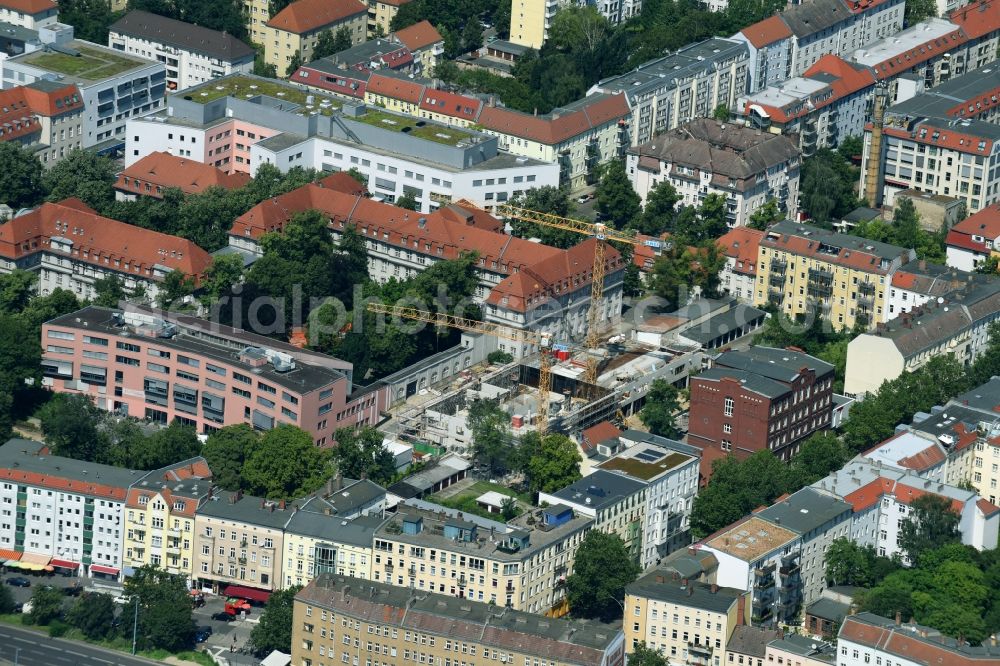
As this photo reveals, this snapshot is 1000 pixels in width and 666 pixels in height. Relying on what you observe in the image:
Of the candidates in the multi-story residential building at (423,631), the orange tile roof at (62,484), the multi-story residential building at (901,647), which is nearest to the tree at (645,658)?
the multi-story residential building at (423,631)

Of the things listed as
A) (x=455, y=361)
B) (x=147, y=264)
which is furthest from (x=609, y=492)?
(x=147, y=264)

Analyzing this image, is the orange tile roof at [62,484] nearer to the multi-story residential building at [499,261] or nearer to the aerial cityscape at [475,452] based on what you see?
the aerial cityscape at [475,452]

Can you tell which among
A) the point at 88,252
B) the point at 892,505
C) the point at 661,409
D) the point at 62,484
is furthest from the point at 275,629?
the point at 88,252

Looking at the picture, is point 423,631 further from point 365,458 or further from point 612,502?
point 365,458

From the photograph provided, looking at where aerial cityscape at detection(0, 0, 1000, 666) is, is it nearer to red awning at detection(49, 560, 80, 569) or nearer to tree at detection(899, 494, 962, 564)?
tree at detection(899, 494, 962, 564)

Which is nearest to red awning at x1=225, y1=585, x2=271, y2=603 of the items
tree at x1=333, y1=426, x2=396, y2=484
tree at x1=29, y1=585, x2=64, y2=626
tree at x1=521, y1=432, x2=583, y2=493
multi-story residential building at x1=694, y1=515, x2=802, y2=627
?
tree at x1=29, y1=585, x2=64, y2=626
